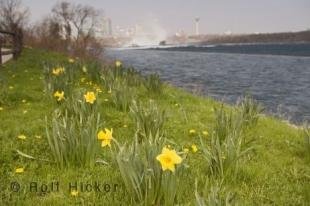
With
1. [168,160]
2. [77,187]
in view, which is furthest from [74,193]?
[168,160]

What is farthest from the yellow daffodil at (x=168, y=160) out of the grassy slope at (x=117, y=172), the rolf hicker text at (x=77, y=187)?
the rolf hicker text at (x=77, y=187)

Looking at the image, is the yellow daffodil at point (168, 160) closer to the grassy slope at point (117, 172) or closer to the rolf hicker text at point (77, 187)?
the grassy slope at point (117, 172)

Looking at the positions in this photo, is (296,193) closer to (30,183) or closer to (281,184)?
(281,184)

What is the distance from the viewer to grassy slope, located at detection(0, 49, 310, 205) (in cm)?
393

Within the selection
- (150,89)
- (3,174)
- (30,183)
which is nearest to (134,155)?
(30,183)

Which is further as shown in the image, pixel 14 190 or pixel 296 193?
pixel 296 193

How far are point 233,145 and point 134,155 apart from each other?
1341mm

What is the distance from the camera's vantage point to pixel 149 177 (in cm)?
351

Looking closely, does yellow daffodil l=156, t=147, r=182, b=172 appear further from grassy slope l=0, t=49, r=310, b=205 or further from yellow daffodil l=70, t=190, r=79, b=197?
yellow daffodil l=70, t=190, r=79, b=197

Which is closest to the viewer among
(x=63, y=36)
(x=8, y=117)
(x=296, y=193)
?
(x=296, y=193)

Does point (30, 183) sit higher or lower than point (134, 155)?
lower

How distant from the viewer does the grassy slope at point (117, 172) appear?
3.93 metres

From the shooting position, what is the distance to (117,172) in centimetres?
440

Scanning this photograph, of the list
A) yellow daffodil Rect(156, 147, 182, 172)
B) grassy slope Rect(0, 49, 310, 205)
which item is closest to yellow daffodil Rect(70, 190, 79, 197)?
grassy slope Rect(0, 49, 310, 205)
